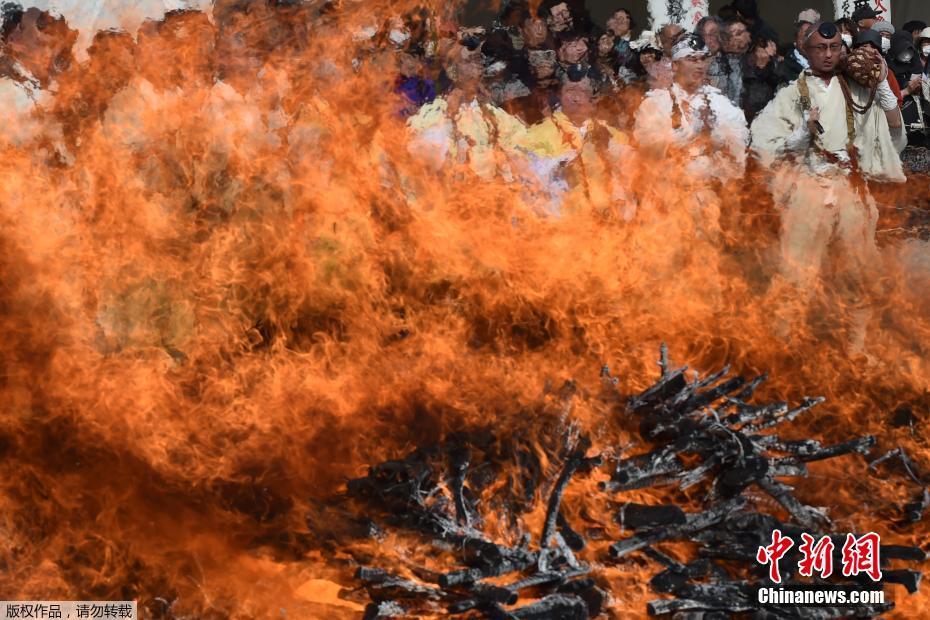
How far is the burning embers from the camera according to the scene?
15.0 feet

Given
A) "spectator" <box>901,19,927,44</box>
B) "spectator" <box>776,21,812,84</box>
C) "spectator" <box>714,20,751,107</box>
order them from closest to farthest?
"spectator" <box>714,20,751,107</box> → "spectator" <box>776,21,812,84</box> → "spectator" <box>901,19,927,44</box>

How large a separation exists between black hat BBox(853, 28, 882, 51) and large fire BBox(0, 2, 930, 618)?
1.71 meters

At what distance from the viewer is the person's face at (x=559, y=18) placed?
26.2 feet

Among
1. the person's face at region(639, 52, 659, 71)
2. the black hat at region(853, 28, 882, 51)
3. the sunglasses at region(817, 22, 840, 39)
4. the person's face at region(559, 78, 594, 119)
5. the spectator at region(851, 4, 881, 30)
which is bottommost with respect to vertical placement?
the person's face at region(559, 78, 594, 119)

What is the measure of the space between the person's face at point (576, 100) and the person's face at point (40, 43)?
343 cm

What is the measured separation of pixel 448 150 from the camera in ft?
24.4


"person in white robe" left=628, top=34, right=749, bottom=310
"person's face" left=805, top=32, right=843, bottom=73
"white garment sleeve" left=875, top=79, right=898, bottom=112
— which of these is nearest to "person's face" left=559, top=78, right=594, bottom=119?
"person in white robe" left=628, top=34, right=749, bottom=310

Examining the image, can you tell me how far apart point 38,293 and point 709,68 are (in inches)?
201

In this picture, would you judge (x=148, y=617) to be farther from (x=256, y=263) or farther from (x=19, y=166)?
(x=19, y=166)

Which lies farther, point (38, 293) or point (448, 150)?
point (448, 150)

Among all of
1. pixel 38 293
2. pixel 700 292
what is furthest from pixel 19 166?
pixel 700 292

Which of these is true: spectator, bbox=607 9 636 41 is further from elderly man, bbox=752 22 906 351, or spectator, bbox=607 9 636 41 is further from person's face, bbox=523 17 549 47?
elderly man, bbox=752 22 906 351

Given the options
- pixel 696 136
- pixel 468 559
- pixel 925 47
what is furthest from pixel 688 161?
pixel 468 559

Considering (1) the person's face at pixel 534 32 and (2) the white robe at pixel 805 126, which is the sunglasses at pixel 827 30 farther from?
(1) the person's face at pixel 534 32
